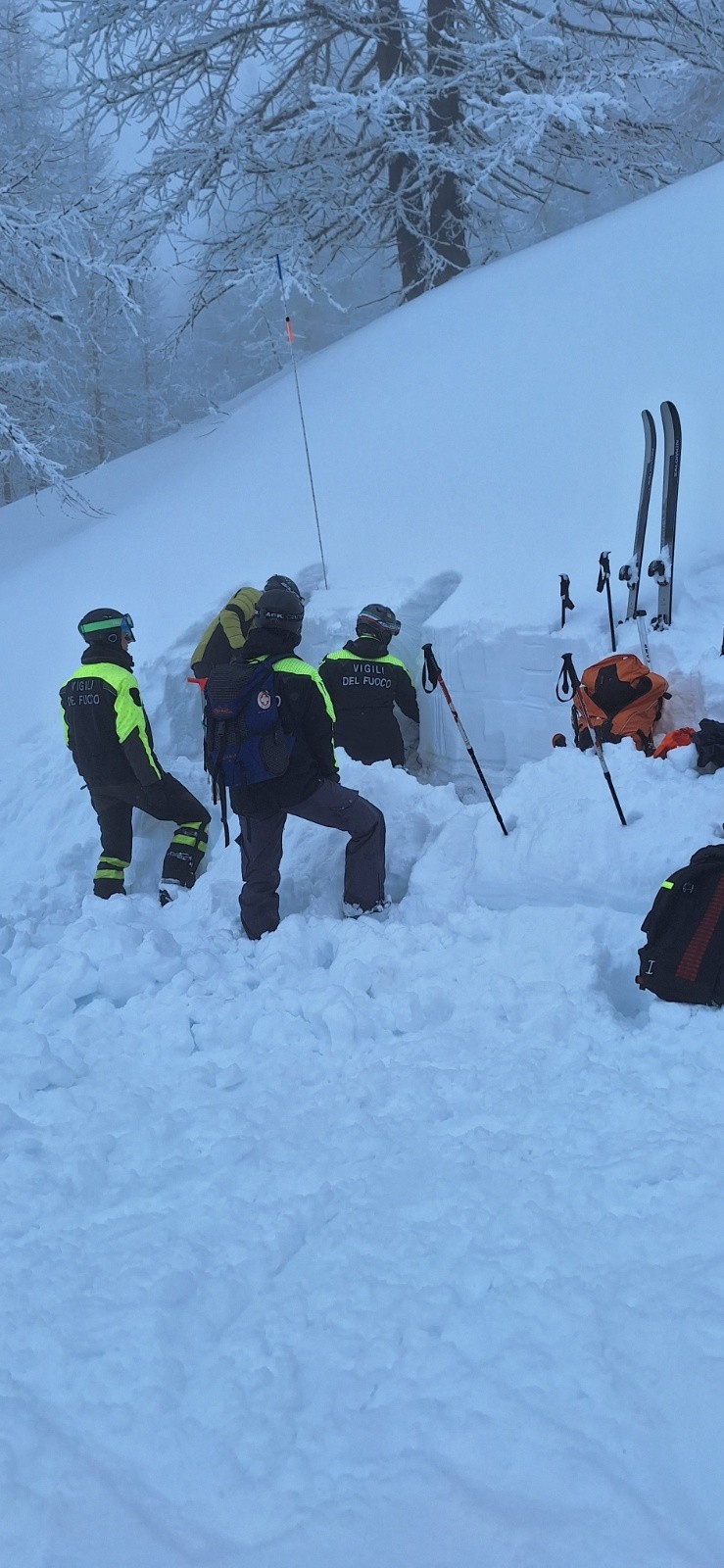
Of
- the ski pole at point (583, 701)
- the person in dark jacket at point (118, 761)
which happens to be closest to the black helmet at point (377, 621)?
the ski pole at point (583, 701)

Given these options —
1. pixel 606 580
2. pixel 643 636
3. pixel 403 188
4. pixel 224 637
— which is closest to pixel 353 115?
pixel 403 188

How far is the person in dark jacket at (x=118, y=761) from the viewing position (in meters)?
5.49

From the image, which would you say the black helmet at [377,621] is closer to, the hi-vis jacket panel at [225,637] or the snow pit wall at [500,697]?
the snow pit wall at [500,697]

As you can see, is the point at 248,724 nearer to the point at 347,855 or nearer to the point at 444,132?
the point at 347,855

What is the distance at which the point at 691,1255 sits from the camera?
229 centimetres

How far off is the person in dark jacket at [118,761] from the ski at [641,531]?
287 cm

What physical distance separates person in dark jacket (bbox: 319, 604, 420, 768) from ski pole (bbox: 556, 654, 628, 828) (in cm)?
111

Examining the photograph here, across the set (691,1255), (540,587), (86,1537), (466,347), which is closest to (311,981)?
(691,1255)

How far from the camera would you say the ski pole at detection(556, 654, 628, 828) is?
4172mm

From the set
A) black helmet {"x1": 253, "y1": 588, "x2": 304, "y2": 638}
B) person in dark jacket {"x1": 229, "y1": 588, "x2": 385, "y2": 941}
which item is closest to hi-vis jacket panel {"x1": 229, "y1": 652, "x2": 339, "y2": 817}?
person in dark jacket {"x1": 229, "y1": 588, "x2": 385, "y2": 941}

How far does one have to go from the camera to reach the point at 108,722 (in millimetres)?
5512

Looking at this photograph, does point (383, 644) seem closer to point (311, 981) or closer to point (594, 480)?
point (594, 480)

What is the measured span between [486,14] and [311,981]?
12875mm

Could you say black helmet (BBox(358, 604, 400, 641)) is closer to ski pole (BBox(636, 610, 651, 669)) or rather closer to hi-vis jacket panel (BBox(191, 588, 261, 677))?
hi-vis jacket panel (BBox(191, 588, 261, 677))
